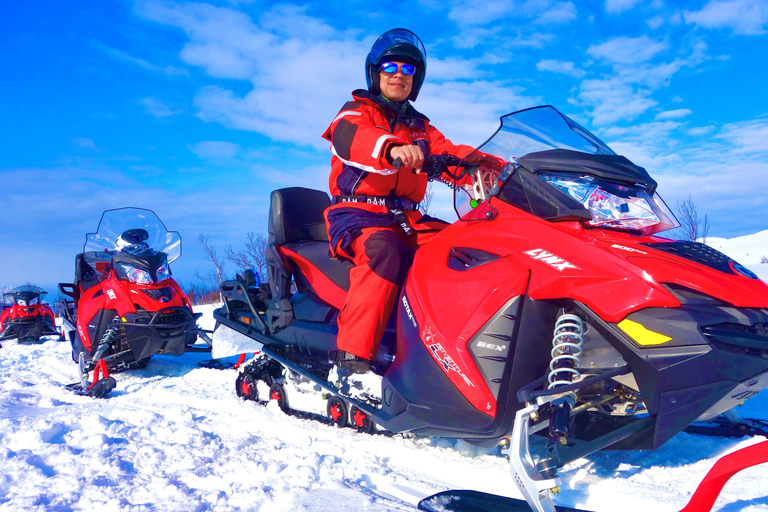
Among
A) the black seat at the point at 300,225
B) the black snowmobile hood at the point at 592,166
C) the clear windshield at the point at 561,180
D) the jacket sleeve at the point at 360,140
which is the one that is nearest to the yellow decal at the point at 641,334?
the clear windshield at the point at 561,180

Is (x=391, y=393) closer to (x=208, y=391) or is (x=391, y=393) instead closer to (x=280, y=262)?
(x=280, y=262)

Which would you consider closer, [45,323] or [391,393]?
[391,393]

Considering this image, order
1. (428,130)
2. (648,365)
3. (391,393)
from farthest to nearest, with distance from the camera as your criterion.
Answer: (428,130), (391,393), (648,365)

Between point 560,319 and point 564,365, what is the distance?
18cm

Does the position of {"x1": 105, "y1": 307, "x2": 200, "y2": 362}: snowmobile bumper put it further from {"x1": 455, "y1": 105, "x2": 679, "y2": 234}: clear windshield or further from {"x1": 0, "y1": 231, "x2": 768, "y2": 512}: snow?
{"x1": 455, "y1": 105, "x2": 679, "y2": 234}: clear windshield

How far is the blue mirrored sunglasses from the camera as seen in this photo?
2.86 m

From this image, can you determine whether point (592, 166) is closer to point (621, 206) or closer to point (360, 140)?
point (621, 206)

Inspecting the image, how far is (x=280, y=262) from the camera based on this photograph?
3316mm

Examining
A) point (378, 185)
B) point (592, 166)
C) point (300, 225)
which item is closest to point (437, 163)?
point (378, 185)

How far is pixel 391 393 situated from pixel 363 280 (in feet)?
1.92

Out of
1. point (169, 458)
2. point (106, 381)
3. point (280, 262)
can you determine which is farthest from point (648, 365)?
point (106, 381)

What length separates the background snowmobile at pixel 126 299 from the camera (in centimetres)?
478

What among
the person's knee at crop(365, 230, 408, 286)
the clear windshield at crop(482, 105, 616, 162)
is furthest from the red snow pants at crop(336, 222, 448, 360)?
the clear windshield at crop(482, 105, 616, 162)

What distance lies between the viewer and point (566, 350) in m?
1.85
